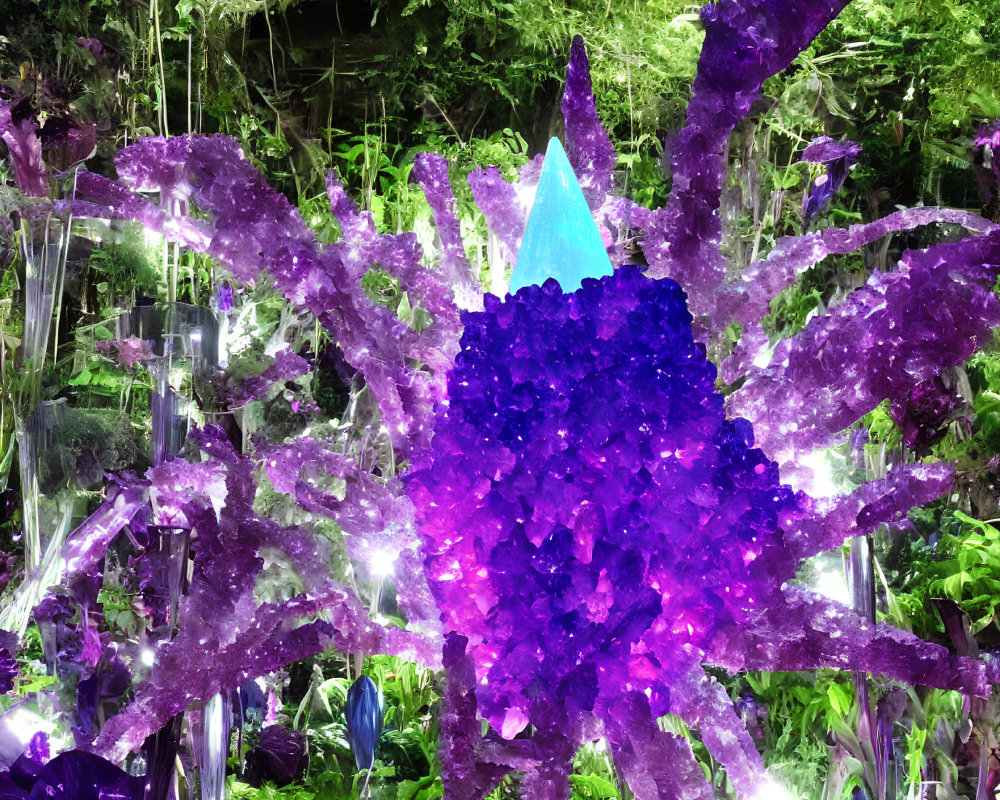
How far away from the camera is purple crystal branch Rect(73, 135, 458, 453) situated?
1.71 feet

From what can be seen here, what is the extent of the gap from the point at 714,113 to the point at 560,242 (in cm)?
12

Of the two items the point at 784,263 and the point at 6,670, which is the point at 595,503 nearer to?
the point at 784,263

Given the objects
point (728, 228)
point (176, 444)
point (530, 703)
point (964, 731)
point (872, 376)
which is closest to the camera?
point (530, 703)

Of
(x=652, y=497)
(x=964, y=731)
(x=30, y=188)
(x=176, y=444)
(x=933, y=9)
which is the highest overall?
(x=933, y=9)

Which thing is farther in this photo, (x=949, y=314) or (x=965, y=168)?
(x=965, y=168)

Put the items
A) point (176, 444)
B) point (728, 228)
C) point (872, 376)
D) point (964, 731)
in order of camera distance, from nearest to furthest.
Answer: point (872, 376), point (964, 731), point (176, 444), point (728, 228)

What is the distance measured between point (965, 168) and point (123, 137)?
1.11 meters

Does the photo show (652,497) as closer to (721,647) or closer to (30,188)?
(721,647)

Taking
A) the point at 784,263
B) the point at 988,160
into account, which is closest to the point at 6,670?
the point at 784,263

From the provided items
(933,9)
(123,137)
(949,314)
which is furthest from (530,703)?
(933,9)

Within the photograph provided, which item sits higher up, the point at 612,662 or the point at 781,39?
the point at 781,39

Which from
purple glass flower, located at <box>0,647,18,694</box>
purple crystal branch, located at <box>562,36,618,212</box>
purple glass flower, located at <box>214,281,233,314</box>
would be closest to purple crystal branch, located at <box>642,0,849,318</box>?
purple crystal branch, located at <box>562,36,618,212</box>

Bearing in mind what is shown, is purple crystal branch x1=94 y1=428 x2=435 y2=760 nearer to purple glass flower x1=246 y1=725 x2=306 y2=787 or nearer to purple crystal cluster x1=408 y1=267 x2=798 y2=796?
purple crystal cluster x1=408 y1=267 x2=798 y2=796

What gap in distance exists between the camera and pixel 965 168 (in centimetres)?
122
